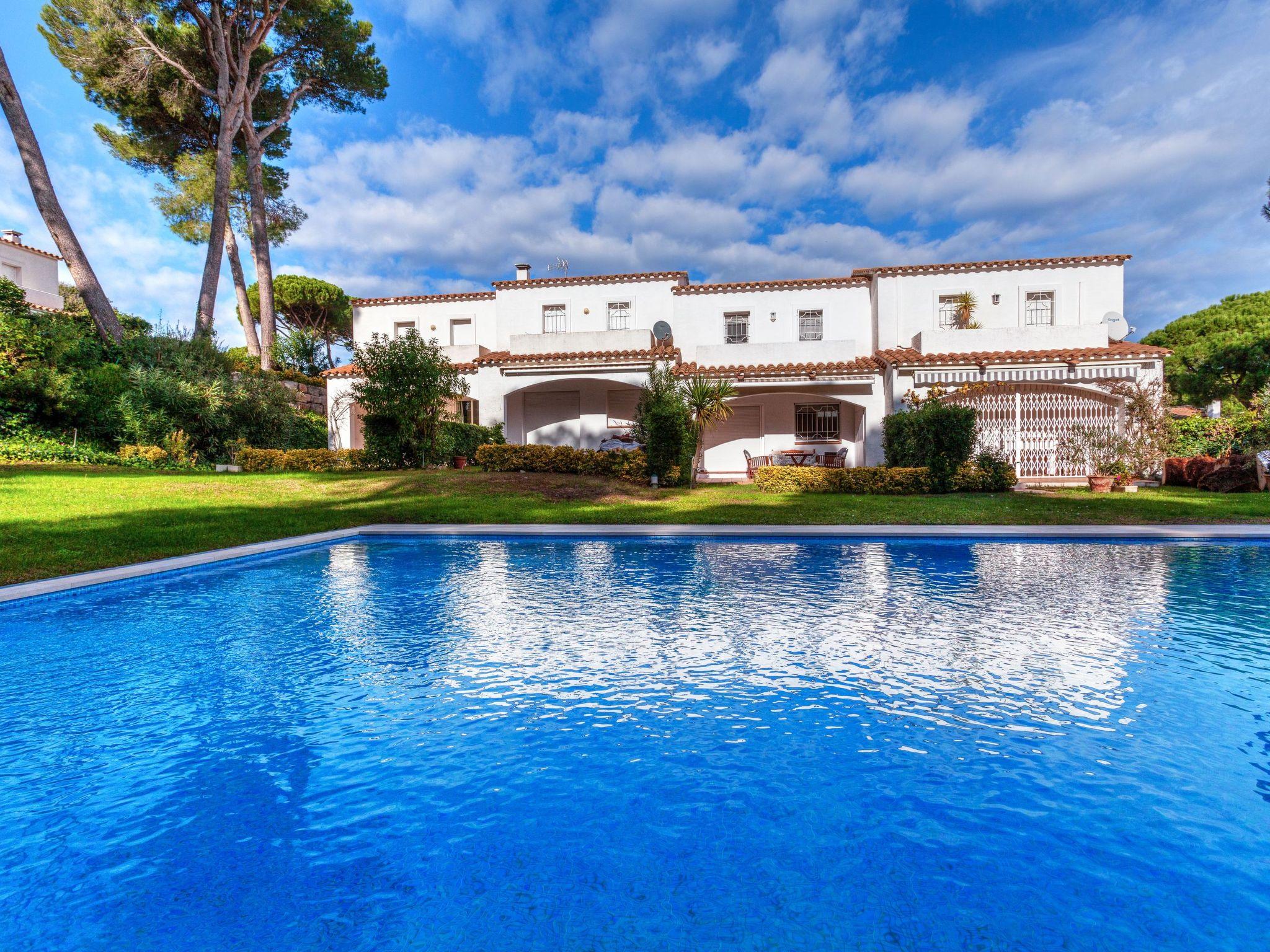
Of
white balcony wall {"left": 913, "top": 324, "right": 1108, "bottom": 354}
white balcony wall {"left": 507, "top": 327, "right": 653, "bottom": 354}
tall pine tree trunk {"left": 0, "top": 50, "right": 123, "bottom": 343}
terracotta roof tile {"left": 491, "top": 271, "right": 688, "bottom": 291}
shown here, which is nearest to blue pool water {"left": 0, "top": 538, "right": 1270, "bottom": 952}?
white balcony wall {"left": 913, "top": 324, "right": 1108, "bottom": 354}

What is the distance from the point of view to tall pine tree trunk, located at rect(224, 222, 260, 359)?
29328 mm

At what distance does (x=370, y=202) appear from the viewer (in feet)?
105

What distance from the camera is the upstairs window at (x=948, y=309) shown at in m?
22.9

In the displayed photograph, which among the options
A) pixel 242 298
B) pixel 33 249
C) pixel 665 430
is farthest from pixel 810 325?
pixel 33 249

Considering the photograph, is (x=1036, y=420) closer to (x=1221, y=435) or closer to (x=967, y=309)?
(x=967, y=309)

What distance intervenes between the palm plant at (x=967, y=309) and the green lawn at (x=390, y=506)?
839 cm

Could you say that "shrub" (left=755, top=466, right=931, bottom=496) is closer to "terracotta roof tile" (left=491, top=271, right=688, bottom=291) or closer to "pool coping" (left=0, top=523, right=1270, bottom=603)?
"pool coping" (left=0, top=523, right=1270, bottom=603)

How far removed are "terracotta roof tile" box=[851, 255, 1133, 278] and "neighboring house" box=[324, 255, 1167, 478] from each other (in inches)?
2.0

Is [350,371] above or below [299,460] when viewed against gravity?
above

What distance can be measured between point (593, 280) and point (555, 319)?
7.82 feet

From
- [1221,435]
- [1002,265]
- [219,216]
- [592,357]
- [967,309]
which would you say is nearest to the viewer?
[1221,435]

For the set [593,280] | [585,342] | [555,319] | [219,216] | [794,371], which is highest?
[219,216]

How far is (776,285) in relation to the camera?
79.3 ft

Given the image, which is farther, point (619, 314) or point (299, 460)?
point (619, 314)
